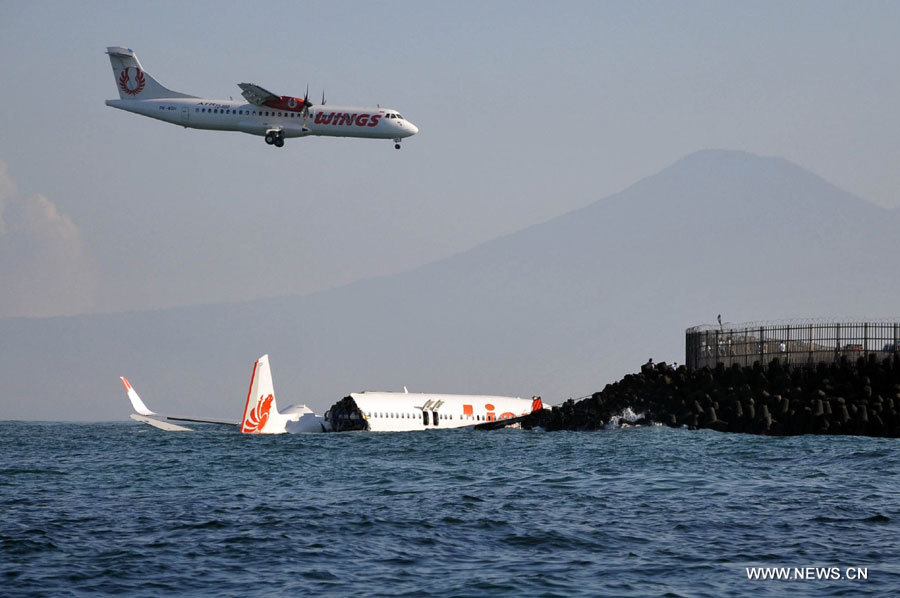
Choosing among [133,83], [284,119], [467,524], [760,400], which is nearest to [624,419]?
[760,400]

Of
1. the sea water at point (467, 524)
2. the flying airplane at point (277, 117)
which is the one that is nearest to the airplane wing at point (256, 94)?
the flying airplane at point (277, 117)

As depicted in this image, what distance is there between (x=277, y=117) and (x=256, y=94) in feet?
7.88

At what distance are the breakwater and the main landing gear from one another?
110 ft

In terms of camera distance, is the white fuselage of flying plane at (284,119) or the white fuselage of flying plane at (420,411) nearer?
the white fuselage of flying plane at (420,411)

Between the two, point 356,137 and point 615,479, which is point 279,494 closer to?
point 615,479

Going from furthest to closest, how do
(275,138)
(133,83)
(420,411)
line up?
(133,83) → (275,138) → (420,411)

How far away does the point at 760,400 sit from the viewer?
5522 centimetres

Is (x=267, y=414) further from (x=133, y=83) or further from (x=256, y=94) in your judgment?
(x=133, y=83)

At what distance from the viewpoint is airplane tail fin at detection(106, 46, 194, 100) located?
304 ft

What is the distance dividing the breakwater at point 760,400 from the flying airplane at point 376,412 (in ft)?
28.5

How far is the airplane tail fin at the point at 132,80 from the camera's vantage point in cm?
9262

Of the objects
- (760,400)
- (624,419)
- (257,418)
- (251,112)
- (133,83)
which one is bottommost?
(257,418)

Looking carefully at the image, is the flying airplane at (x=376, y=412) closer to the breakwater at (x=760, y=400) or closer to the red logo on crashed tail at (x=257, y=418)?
the red logo on crashed tail at (x=257, y=418)

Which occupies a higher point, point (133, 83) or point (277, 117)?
point (133, 83)
